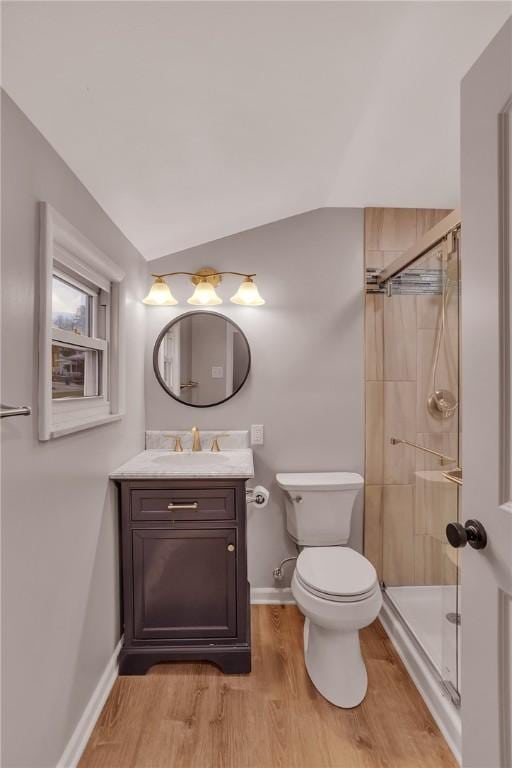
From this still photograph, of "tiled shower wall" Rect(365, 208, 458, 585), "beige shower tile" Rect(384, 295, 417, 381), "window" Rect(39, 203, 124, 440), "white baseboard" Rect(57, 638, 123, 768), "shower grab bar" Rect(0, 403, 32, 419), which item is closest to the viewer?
"shower grab bar" Rect(0, 403, 32, 419)

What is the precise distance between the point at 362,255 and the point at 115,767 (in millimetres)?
2518

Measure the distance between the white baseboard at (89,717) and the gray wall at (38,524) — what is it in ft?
0.13

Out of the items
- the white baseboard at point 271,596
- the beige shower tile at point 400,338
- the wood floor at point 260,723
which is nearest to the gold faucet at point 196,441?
the white baseboard at point 271,596

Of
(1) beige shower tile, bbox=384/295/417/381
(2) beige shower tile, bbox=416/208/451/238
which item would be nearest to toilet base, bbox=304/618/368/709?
(1) beige shower tile, bbox=384/295/417/381

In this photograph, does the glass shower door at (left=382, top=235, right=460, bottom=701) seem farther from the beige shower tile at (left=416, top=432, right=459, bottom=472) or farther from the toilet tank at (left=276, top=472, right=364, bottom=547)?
the toilet tank at (left=276, top=472, right=364, bottom=547)

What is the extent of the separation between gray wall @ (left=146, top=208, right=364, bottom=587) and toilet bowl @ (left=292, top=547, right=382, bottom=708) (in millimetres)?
646

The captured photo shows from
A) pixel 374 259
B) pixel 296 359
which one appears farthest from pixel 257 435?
pixel 374 259

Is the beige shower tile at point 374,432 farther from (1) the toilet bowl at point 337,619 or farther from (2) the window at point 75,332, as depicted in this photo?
(2) the window at point 75,332

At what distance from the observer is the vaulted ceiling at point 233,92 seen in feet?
3.12

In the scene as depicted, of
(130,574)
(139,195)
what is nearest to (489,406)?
(139,195)

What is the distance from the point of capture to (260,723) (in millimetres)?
1490

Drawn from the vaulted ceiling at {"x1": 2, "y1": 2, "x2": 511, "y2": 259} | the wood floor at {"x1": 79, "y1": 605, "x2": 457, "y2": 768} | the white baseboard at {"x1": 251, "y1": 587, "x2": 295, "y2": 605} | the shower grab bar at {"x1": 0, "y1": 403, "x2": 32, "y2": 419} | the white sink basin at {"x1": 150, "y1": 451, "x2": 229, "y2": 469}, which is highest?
the vaulted ceiling at {"x1": 2, "y1": 2, "x2": 511, "y2": 259}

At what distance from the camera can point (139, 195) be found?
1610 millimetres

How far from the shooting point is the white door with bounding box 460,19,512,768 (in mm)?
719
